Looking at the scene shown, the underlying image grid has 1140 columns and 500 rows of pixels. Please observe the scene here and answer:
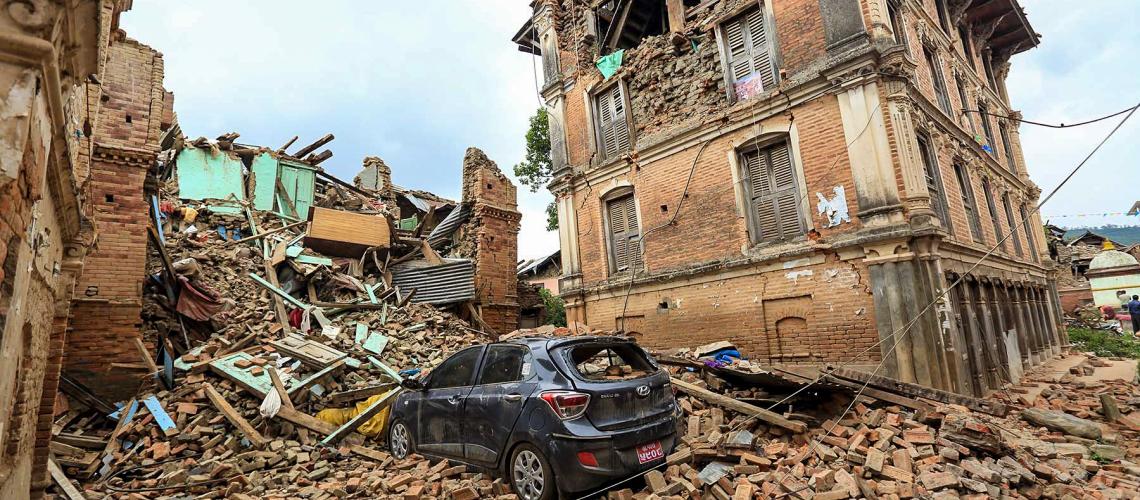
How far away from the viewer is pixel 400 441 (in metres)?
6.39

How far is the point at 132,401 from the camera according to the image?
25.0 feet

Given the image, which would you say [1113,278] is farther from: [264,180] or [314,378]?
[264,180]

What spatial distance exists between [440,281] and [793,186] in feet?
31.1

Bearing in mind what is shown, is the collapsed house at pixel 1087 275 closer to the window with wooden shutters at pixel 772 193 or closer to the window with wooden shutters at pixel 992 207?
the window with wooden shutters at pixel 992 207

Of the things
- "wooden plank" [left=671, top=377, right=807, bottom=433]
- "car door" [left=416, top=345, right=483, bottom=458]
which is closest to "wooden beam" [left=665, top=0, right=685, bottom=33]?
"wooden plank" [left=671, top=377, right=807, bottom=433]

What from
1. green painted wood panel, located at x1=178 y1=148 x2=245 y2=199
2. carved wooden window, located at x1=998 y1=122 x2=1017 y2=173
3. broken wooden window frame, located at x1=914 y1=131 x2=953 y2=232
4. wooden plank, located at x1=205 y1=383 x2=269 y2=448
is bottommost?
wooden plank, located at x1=205 y1=383 x2=269 y2=448

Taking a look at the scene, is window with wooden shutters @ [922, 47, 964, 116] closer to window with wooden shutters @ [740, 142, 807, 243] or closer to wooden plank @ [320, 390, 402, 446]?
window with wooden shutters @ [740, 142, 807, 243]

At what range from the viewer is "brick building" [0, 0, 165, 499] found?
1938 millimetres

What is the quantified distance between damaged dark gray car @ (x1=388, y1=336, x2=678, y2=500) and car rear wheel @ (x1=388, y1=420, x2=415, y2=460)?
357 mm

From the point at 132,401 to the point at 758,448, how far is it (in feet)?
30.3

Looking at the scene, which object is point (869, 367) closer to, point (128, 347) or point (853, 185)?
point (853, 185)

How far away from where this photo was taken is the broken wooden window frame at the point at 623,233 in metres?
11.6

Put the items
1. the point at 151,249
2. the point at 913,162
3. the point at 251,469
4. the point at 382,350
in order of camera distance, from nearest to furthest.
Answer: the point at 251,469 → the point at 913,162 → the point at 382,350 → the point at 151,249

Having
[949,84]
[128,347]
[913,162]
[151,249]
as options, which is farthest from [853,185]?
[151,249]
